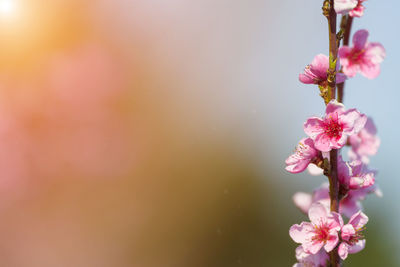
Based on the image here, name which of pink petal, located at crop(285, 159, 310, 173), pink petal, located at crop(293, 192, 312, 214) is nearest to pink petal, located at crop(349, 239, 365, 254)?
pink petal, located at crop(285, 159, 310, 173)

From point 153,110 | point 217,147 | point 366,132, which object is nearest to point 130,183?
point 153,110

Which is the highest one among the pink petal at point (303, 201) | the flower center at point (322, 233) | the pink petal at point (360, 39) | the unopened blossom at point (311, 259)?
the pink petal at point (360, 39)

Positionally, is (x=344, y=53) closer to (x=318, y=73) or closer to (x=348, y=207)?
(x=318, y=73)

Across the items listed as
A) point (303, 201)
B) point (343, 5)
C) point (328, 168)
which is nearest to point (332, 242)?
point (328, 168)

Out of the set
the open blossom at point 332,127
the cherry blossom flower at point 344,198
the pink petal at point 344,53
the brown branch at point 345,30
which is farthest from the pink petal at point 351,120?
the pink petal at point 344,53

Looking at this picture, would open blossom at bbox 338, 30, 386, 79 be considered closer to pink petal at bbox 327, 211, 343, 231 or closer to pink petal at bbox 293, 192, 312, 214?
pink petal at bbox 293, 192, 312, 214

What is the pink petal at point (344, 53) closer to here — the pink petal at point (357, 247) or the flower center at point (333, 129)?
the flower center at point (333, 129)

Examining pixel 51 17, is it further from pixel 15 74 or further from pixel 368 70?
pixel 368 70
